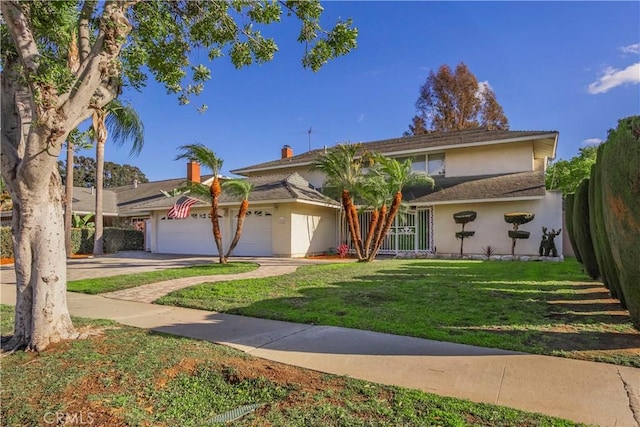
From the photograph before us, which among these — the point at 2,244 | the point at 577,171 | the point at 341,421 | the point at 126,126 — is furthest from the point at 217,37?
the point at 577,171

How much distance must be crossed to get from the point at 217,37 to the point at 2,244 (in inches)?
813

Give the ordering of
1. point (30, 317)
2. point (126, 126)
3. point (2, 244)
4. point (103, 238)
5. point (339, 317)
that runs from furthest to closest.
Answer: point (103, 238), point (126, 126), point (2, 244), point (339, 317), point (30, 317)

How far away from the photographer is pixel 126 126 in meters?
21.6

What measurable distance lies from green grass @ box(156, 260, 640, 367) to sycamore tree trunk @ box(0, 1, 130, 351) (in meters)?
2.94

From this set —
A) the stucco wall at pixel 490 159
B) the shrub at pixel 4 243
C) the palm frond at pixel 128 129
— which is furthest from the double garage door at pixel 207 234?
the stucco wall at pixel 490 159

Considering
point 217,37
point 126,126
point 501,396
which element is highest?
point 126,126

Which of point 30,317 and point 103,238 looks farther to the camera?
point 103,238

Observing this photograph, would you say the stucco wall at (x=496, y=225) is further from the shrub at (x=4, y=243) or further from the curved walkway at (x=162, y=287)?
the shrub at (x=4, y=243)

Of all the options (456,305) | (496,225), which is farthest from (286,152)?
(456,305)

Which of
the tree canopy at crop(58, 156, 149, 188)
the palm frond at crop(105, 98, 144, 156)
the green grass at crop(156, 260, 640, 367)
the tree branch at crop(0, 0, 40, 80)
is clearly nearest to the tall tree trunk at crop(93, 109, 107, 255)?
the palm frond at crop(105, 98, 144, 156)

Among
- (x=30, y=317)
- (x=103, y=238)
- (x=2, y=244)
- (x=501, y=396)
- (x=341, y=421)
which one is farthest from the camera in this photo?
(x=103, y=238)

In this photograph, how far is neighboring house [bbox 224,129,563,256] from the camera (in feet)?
56.6

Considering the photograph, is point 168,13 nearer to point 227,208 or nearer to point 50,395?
point 50,395

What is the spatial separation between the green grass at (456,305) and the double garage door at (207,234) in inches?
356
